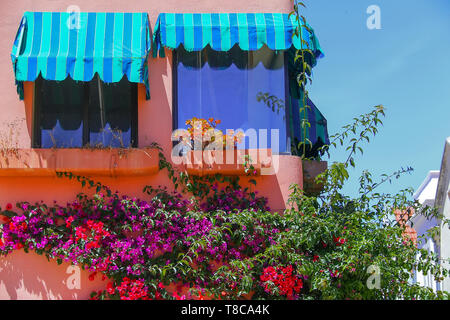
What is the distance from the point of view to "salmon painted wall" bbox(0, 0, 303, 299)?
333 inches

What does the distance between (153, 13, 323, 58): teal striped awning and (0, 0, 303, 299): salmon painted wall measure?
25 cm

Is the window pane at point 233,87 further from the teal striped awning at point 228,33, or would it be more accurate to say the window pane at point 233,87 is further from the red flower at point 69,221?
the red flower at point 69,221

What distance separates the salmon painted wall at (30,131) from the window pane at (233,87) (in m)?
0.28

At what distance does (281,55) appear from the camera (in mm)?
9188

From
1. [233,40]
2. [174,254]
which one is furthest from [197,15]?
[174,254]

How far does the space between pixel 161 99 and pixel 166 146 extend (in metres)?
0.68

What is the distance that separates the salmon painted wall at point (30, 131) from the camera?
8461 millimetres

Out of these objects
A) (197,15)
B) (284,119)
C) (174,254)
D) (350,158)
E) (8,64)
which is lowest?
(174,254)

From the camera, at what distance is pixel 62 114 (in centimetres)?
916

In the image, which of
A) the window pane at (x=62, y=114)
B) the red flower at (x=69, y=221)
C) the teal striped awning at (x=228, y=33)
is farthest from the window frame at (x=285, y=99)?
the red flower at (x=69, y=221)

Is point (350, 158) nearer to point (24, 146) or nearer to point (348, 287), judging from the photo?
point (348, 287)

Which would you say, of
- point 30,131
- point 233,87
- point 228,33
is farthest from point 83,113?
point 228,33
